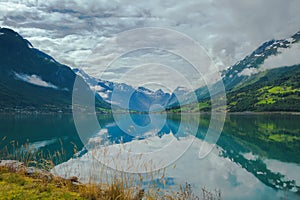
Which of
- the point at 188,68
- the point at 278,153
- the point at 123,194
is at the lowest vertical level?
the point at 278,153

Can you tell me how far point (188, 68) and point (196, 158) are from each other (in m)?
12.4

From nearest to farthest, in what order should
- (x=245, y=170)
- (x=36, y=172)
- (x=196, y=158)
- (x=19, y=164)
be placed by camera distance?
(x=36, y=172)
(x=19, y=164)
(x=245, y=170)
(x=196, y=158)

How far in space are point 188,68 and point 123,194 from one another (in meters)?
14.2

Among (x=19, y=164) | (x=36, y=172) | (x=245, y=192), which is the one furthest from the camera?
(x=245, y=192)

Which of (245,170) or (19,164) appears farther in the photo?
(245,170)

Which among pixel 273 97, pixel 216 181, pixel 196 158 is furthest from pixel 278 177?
pixel 273 97

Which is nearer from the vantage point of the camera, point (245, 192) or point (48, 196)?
point (48, 196)

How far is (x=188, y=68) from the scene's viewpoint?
20.2m

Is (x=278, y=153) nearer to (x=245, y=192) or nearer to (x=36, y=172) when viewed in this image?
(x=245, y=192)

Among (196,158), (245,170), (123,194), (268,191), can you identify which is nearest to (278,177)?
(245,170)

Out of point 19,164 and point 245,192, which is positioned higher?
point 19,164

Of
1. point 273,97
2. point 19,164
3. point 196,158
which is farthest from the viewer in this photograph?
point 273,97

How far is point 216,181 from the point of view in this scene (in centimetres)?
1952

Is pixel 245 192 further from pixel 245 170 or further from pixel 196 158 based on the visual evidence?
pixel 196 158
